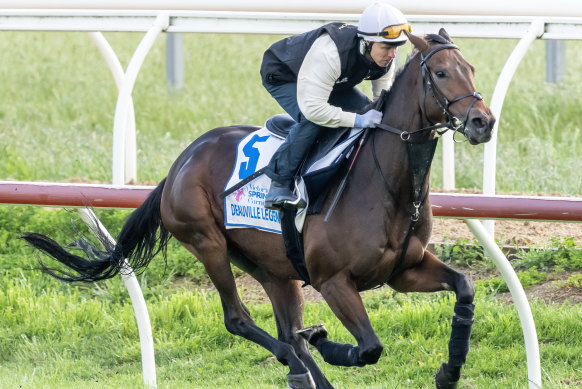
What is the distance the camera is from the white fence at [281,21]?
511 centimetres

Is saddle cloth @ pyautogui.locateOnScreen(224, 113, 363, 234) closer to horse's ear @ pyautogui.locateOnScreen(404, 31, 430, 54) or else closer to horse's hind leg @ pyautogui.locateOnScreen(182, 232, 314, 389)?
horse's hind leg @ pyautogui.locateOnScreen(182, 232, 314, 389)

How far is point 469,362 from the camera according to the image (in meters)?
5.54

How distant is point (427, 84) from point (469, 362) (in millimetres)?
1984

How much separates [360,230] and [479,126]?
0.73 meters

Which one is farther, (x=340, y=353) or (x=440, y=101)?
(x=340, y=353)

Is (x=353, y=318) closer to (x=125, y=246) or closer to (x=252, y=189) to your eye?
(x=252, y=189)

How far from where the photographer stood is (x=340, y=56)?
14.2 ft

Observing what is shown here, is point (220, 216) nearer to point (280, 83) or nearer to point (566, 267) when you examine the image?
point (280, 83)

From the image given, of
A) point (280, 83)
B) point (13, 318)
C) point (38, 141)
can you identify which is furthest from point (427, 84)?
point (38, 141)

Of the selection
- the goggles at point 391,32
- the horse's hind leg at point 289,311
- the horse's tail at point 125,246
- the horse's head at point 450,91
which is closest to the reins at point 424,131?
the horse's head at point 450,91

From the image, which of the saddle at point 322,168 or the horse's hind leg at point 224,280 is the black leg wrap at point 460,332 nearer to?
the saddle at point 322,168

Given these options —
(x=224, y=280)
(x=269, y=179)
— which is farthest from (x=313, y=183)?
(x=224, y=280)

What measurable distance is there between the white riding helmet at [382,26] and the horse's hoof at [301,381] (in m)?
1.51

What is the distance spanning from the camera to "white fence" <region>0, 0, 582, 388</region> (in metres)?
5.11
